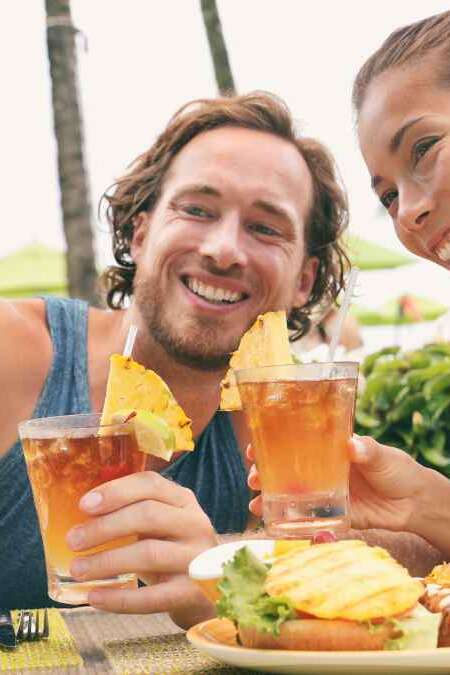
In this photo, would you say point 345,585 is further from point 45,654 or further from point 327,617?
point 45,654

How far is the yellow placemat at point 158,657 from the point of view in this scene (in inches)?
60.8

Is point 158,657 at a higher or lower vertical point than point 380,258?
lower

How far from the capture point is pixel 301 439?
184 cm

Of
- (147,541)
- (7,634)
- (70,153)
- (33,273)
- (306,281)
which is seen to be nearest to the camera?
(7,634)

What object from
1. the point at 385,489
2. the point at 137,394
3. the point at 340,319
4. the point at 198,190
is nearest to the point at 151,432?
the point at 137,394

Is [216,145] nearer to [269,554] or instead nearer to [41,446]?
[41,446]

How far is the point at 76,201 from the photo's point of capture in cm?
828

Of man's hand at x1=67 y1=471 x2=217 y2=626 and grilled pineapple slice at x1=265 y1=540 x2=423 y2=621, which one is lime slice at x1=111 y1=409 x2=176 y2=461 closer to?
man's hand at x1=67 y1=471 x2=217 y2=626

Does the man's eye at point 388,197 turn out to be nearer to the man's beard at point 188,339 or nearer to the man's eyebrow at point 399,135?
the man's eyebrow at point 399,135

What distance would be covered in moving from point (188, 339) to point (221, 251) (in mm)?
365

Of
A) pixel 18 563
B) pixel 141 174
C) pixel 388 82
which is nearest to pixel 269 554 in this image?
pixel 388 82

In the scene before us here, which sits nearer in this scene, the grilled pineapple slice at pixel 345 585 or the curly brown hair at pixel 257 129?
the grilled pineapple slice at pixel 345 585

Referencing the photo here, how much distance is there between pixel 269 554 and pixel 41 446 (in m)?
0.56

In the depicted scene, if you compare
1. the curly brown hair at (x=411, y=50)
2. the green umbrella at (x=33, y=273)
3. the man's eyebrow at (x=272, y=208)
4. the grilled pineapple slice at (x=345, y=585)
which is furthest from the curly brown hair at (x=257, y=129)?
the green umbrella at (x=33, y=273)
